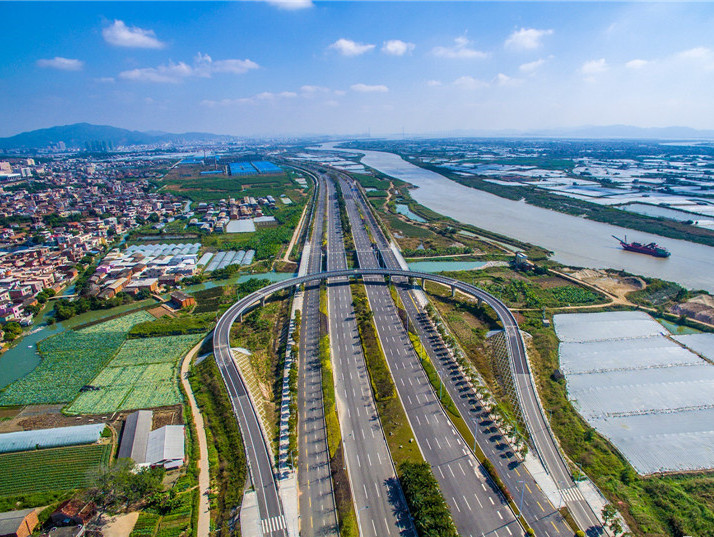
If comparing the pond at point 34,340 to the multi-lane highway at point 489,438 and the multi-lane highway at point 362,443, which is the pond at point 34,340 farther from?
the multi-lane highway at point 489,438

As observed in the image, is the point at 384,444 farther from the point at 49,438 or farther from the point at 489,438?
the point at 49,438

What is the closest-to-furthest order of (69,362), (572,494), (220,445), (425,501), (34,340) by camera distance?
(425,501) → (572,494) → (220,445) → (69,362) → (34,340)

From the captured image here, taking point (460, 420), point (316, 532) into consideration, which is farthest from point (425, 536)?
point (460, 420)

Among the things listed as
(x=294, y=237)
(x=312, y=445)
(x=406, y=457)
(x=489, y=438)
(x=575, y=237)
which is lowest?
(x=312, y=445)

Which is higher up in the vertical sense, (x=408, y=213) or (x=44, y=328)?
(x=408, y=213)

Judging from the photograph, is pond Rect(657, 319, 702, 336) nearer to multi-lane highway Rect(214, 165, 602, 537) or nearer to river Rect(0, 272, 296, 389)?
multi-lane highway Rect(214, 165, 602, 537)

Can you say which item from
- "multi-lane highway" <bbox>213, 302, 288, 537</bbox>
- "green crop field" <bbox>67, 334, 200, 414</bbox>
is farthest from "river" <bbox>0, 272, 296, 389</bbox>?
"multi-lane highway" <bbox>213, 302, 288, 537</bbox>

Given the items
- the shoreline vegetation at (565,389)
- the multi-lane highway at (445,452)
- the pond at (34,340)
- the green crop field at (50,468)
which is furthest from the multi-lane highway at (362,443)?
the pond at (34,340)

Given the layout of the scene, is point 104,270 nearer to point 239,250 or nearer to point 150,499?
point 239,250

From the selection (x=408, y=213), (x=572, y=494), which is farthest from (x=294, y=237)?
(x=572, y=494)
